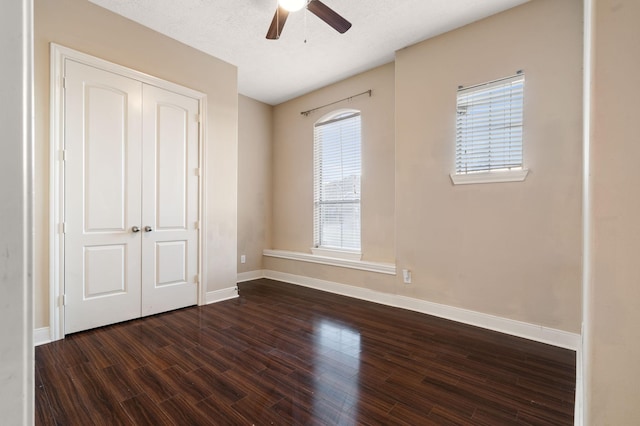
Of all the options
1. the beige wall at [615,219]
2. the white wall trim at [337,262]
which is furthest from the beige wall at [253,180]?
the beige wall at [615,219]

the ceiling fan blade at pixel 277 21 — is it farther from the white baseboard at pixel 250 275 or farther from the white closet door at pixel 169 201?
the white baseboard at pixel 250 275

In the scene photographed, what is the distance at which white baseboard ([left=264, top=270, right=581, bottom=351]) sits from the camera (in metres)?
2.50

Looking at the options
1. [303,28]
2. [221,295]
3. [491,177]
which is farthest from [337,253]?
[303,28]

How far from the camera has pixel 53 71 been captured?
2525mm

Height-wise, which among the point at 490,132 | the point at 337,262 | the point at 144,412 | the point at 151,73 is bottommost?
the point at 144,412

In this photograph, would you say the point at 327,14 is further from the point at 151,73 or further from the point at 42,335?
the point at 42,335

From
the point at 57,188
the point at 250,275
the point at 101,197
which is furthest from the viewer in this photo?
the point at 250,275

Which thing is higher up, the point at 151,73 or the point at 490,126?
the point at 151,73

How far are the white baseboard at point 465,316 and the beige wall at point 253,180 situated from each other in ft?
4.06

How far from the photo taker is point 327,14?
2.43m

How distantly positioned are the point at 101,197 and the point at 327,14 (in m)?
2.63

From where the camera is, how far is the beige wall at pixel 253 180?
4.86 metres

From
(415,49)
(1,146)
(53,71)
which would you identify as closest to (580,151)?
(415,49)

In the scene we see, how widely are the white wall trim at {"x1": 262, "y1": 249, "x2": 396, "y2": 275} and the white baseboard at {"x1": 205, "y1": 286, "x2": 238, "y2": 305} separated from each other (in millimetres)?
1110
